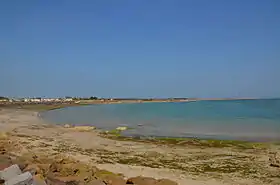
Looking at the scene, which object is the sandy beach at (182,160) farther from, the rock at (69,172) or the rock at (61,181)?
the rock at (61,181)

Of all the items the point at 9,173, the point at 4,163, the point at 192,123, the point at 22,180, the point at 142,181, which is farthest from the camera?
the point at 192,123

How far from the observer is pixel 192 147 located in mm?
21469

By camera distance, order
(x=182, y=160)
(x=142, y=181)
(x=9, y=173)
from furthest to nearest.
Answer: (x=182, y=160) < (x=142, y=181) < (x=9, y=173)

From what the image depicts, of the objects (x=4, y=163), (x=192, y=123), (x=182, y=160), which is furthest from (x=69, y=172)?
(x=192, y=123)

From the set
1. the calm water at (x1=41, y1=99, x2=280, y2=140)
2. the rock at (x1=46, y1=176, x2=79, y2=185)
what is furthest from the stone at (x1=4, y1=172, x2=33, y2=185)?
the calm water at (x1=41, y1=99, x2=280, y2=140)

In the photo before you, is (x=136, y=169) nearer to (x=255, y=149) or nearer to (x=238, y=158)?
(x=238, y=158)

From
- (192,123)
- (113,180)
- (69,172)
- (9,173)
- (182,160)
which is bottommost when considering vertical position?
(192,123)

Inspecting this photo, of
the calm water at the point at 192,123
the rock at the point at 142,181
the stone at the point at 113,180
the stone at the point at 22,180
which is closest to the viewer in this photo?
the stone at the point at 22,180

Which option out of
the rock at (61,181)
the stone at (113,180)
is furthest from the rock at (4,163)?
the stone at (113,180)

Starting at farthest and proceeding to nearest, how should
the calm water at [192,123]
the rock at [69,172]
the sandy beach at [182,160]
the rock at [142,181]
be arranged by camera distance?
the calm water at [192,123], the sandy beach at [182,160], the rock at [142,181], the rock at [69,172]

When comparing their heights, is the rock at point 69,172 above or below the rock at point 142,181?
above

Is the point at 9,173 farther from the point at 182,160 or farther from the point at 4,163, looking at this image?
the point at 182,160

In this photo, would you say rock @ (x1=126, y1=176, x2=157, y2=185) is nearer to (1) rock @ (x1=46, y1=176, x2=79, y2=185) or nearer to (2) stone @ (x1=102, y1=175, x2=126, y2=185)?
(2) stone @ (x1=102, y1=175, x2=126, y2=185)

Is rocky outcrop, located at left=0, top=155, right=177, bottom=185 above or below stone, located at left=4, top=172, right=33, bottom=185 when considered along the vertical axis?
below
